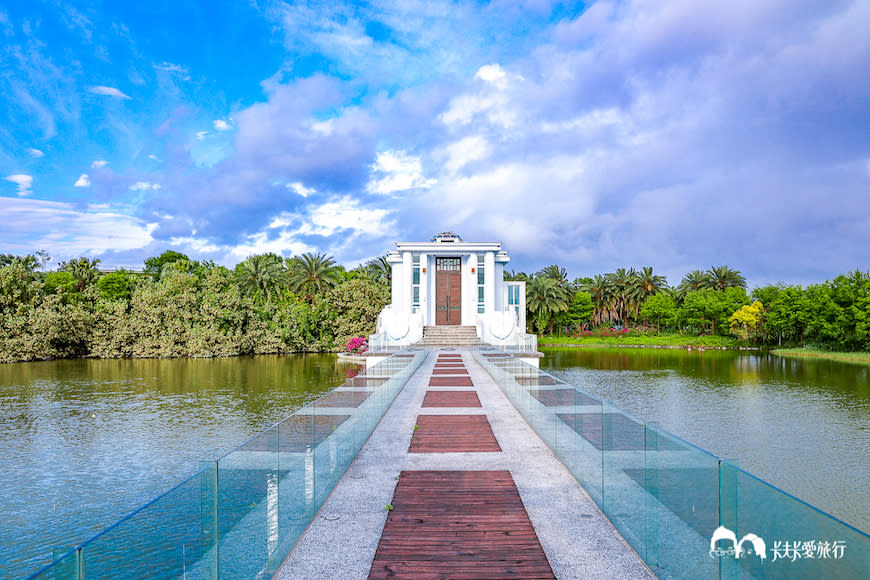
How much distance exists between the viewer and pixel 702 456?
4156 millimetres

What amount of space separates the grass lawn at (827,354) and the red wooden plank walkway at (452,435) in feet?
147

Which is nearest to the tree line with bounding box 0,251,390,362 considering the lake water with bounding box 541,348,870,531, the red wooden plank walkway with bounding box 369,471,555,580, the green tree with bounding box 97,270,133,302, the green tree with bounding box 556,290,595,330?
the green tree with bounding box 97,270,133,302

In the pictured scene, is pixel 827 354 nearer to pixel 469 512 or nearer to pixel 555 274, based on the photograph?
pixel 555 274

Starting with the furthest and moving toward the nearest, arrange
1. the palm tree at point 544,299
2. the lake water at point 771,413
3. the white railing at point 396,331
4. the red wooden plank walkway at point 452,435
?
the palm tree at point 544,299 → the white railing at point 396,331 → the lake water at point 771,413 → the red wooden plank walkway at point 452,435

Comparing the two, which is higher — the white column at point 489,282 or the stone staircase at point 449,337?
the white column at point 489,282

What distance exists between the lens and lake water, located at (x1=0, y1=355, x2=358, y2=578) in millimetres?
10664

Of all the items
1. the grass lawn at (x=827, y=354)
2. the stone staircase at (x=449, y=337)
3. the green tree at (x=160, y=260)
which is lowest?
the grass lawn at (x=827, y=354)

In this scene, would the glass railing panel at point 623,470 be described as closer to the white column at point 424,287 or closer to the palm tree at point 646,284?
the white column at point 424,287

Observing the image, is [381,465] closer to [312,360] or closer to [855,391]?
[855,391]

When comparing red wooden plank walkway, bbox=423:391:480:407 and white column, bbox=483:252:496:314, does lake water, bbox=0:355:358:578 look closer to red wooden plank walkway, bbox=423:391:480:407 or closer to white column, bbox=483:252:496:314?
red wooden plank walkway, bbox=423:391:480:407

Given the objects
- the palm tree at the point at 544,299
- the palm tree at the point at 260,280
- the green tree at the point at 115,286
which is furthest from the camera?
the green tree at the point at 115,286

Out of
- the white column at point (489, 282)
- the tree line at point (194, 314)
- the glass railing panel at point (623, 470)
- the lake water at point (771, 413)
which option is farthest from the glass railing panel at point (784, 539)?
the tree line at point (194, 314)

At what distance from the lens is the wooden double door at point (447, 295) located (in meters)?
37.3
